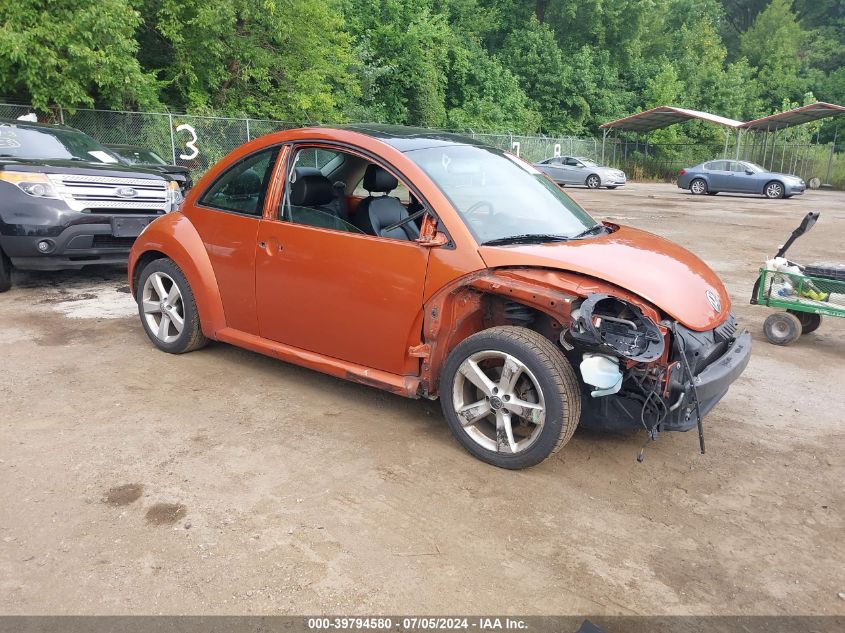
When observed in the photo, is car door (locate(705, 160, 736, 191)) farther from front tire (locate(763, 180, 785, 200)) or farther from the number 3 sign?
the number 3 sign

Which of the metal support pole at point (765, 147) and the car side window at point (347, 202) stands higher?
the metal support pole at point (765, 147)

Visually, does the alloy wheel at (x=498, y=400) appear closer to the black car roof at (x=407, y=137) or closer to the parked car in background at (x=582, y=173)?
the black car roof at (x=407, y=137)

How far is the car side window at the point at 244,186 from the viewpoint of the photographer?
4629 millimetres

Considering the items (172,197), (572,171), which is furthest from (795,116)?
(172,197)

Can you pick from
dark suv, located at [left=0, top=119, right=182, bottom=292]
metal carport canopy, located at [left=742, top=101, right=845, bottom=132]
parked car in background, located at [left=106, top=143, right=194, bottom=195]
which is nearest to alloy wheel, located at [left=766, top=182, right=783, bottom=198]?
metal carport canopy, located at [left=742, top=101, right=845, bottom=132]

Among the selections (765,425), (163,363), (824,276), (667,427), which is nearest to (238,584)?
(667,427)

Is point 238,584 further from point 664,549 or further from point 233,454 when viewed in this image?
point 664,549

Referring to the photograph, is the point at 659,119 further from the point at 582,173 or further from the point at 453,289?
the point at 453,289

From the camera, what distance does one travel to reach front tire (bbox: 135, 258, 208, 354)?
16.7ft

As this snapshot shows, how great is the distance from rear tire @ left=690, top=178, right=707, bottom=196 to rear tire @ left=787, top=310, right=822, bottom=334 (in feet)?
72.8

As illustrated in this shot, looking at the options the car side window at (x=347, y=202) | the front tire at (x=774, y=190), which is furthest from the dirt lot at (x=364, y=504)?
the front tire at (x=774, y=190)

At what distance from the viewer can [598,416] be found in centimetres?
365

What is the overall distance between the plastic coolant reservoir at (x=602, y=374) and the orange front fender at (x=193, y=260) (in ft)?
8.89

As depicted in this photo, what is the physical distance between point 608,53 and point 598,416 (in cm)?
4471
